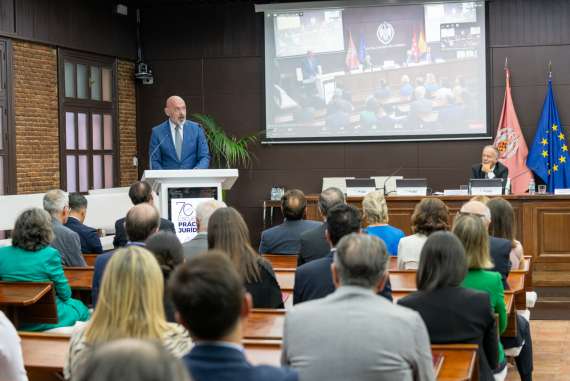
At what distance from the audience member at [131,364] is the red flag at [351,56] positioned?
10.7 m

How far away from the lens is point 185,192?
704cm

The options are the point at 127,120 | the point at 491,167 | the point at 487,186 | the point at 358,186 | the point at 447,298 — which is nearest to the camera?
the point at 447,298

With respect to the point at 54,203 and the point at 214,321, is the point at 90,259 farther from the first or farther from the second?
the point at 214,321

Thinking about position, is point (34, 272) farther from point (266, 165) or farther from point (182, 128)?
point (266, 165)

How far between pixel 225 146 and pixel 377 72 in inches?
92.8

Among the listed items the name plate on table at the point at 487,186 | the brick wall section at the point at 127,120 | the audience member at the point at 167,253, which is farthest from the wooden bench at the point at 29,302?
the brick wall section at the point at 127,120

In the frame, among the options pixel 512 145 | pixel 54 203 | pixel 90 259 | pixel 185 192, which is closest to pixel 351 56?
pixel 512 145

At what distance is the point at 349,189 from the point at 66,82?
12.9 feet

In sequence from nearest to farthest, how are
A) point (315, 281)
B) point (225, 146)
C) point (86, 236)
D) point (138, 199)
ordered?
1. point (315, 281)
2. point (138, 199)
3. point (86, 236)
4. point (225, 146)

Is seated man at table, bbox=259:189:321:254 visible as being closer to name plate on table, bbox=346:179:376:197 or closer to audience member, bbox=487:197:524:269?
audience member, bbox=487:197:524:269

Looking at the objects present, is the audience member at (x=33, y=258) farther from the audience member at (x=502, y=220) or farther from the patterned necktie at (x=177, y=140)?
the patterned necktie at (x=177, y=140)

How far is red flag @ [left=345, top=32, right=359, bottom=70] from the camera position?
38.2 ft

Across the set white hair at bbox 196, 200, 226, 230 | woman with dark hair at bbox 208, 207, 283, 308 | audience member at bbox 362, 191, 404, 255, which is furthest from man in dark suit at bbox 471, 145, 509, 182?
woman with dark hair at bbox 208, 207, 283, 308

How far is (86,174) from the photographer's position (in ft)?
36.9
